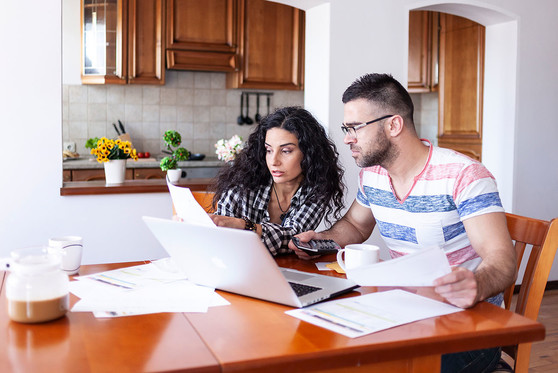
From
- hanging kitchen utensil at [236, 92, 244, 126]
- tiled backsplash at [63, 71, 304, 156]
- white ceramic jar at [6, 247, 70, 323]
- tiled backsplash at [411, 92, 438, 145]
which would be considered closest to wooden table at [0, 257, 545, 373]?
white ceramic jar at [6, 247, 70, 323]

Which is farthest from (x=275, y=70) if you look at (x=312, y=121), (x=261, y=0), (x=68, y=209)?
(x=312, y=121)

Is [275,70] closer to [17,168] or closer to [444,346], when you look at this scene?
[17,168]

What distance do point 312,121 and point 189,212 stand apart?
0.88 m

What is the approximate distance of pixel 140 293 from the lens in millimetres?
1364

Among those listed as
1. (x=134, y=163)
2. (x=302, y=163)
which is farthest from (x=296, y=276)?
(x=134, y=163)

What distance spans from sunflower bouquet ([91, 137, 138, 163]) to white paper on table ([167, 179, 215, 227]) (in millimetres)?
1724

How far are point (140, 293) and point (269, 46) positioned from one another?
417 centimetres

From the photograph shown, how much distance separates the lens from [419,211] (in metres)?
1.77

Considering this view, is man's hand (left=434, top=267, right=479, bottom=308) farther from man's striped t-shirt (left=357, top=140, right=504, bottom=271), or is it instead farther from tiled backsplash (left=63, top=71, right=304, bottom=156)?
tiled backsplash (left=63, top=71, right=304, bottom=156)

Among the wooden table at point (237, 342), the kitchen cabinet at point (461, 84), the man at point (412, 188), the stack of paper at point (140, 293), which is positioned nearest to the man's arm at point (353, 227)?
the man at point (412, 188)

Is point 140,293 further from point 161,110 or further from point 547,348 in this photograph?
point 161,110

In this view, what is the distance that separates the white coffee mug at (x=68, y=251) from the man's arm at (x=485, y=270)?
0.92 meters

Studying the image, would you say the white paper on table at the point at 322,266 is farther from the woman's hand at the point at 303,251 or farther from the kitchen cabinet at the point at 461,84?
the kitchen cabinet at the point at 461,84

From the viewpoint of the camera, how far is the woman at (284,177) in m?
2.18
